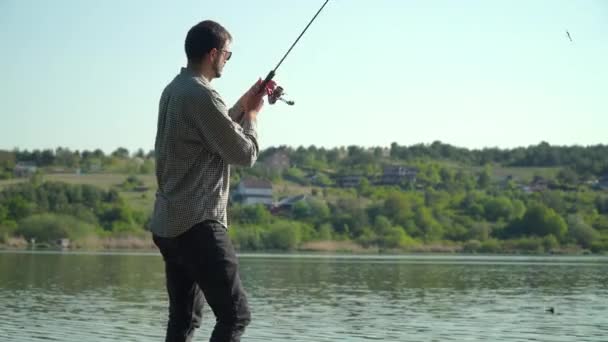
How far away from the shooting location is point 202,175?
546 centimetres

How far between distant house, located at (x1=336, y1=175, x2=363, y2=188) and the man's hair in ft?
528

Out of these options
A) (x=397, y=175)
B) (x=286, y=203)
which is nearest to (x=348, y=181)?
(x=397, y=175)

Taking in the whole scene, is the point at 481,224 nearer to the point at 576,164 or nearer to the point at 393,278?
the point at 576,164

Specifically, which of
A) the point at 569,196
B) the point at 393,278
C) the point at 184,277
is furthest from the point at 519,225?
the point at 184,277

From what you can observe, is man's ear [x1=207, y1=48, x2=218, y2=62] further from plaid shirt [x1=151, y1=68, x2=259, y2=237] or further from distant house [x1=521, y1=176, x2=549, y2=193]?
distant house [x1=521, y1=176, x2=549, y2=193]

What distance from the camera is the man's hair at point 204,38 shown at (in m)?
5.56

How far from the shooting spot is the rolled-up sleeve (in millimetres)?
5422

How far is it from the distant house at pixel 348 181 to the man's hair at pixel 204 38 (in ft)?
528

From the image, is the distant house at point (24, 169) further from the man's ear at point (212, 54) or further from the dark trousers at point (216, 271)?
the dark trousers at point (216, 271)

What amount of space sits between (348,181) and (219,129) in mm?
166251

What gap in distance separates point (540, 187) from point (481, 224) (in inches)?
1654

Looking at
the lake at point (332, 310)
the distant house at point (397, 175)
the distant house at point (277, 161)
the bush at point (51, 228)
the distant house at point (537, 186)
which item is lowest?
the lake at point (332, 310)

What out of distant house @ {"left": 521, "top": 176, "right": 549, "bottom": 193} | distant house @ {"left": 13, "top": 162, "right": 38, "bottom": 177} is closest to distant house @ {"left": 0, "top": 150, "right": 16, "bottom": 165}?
distant house @ {"left": 13, "top": 162, "right": 38, "bottom": 177}

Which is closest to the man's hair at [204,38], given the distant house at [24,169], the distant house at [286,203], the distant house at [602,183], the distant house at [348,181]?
the distant house at [286,203]
